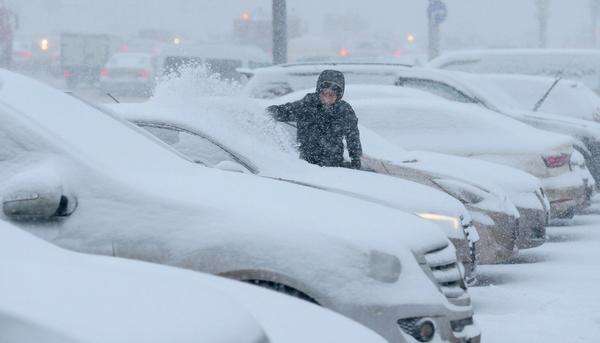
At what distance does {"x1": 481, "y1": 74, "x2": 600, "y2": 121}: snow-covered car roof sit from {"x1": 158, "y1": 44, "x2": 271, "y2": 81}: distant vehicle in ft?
39.7

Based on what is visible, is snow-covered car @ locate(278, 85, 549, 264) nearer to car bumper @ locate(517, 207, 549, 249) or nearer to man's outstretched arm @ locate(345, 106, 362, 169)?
car bumper @ locate(517, 207, 549, 249)

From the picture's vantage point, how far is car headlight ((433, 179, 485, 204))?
A: 9.46m

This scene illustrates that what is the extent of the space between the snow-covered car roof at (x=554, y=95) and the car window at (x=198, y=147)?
9.66m

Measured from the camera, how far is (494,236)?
9.37 m

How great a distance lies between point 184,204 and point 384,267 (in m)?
0.87

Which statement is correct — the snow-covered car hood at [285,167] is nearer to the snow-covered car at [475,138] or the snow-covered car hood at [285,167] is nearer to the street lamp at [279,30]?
the snow-covered car at [475,138]

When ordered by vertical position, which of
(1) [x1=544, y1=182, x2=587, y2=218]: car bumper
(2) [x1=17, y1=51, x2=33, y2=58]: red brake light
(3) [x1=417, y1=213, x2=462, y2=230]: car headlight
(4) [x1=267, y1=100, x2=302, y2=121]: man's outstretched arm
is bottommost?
(1) [x1=544, y1=182, x2=587, y2=218]: car bumper

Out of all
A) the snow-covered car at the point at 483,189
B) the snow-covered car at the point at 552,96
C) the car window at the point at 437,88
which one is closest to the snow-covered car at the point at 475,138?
the snow-covered car at the point at 483,189

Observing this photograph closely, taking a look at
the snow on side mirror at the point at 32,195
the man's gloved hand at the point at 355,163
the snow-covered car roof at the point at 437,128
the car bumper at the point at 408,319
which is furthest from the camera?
the snow-covered car roof at the point at 437,128

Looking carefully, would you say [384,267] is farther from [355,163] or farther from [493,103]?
[493,103]

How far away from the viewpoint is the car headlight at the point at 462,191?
9.46 metres

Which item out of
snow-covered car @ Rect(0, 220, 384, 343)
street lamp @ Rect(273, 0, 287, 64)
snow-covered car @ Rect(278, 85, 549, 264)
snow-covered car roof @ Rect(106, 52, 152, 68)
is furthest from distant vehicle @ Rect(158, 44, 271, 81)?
snow-covered car @ Rect(0, 220, 384, 343)

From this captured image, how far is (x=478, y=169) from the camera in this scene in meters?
10.5

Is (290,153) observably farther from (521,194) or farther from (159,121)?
(521,194)
